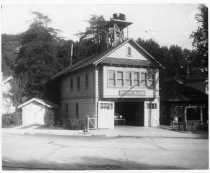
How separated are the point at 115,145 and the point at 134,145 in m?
1.11

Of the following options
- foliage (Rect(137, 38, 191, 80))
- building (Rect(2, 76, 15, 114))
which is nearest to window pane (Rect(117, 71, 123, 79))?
foliage (Rect(137, 38, 191, 80))

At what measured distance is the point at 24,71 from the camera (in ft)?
117

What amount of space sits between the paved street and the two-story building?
7.14 meters

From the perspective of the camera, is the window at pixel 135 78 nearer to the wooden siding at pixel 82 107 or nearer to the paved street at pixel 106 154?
the wooden siding at pixel 82 107

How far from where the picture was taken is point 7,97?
109 ft

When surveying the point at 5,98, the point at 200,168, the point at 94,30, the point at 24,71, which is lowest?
the point at 200,168

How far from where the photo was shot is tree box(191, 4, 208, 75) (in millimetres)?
24438

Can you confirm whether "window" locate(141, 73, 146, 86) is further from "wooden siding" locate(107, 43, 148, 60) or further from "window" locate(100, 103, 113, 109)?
"window" locate(100, 103, 113, 109)

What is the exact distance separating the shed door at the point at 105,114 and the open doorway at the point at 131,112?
3673 mm

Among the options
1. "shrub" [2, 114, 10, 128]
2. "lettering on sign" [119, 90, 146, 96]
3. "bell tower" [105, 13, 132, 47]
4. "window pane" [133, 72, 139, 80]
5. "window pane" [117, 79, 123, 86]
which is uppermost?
"bell tower" [105, 13, 132, 47]

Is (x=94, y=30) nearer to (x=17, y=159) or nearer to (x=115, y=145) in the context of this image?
(x=115, y=145)

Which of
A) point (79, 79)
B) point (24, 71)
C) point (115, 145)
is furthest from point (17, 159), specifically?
point (24, 71)

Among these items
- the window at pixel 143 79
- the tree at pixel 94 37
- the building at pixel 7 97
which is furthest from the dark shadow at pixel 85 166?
the tree at pixel 94 37

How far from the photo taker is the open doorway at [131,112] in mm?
28891
